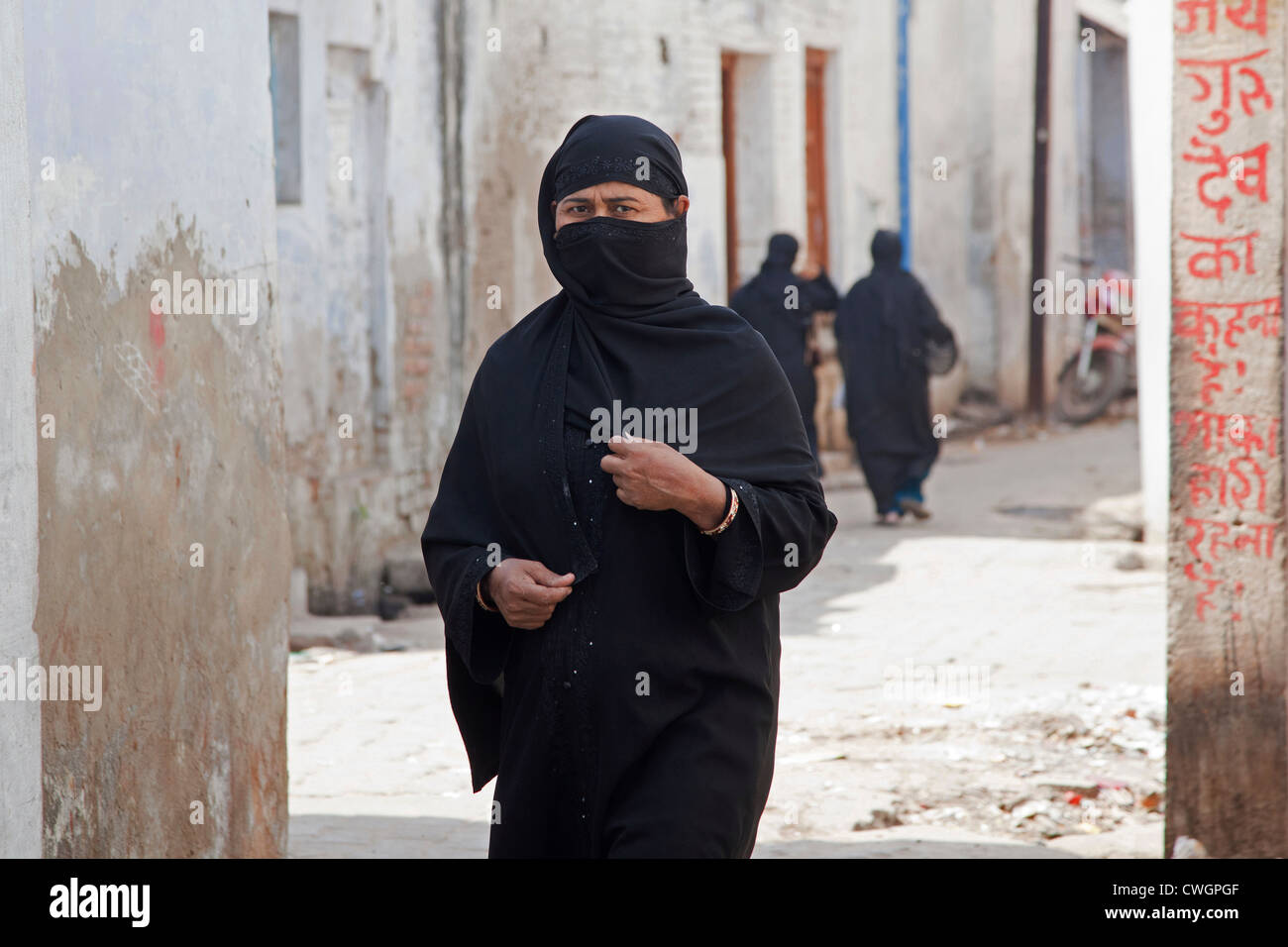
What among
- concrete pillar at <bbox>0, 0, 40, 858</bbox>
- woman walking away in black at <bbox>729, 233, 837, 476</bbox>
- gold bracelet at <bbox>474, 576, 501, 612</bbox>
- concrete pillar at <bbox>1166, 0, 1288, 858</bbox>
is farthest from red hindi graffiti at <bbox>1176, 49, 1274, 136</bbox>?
woman walking away in black at <bbox>729, 233, 837, 476</bbox>

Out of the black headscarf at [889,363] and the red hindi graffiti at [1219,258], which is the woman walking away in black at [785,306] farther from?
the red hindi graffiti at [1219,258]

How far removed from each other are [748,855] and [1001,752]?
289 centimetres

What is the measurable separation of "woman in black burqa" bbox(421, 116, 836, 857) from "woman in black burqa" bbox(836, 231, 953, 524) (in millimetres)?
7582

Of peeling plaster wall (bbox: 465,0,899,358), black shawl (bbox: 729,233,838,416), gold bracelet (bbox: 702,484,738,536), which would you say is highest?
peeling plaster wall (bbox: 465,0,899,358)

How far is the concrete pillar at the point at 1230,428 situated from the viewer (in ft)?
12.9

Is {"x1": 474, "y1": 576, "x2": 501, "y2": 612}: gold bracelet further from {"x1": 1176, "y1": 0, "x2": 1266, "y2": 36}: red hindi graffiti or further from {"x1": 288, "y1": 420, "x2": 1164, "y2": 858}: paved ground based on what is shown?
{"x1": 1176, "y1": 0, "x2": 1266, "y2": 36}: red hindi graffiti

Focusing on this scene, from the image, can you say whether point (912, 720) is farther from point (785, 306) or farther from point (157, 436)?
point (785, 306)

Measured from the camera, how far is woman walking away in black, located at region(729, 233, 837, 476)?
1055 centimetres

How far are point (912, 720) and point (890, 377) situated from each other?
4789mm

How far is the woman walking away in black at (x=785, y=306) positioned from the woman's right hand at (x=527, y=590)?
793 cm

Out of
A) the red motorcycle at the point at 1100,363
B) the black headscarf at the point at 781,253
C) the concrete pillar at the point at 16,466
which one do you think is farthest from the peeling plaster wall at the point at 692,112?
the concrete pillar at the point at 16,466

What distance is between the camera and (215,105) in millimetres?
Result: 3570

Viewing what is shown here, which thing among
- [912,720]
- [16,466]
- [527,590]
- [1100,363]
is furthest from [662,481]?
[1100,363]

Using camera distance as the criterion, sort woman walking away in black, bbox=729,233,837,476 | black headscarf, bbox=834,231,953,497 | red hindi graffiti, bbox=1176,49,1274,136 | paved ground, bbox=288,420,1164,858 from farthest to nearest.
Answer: woman walking away in black, bbox=729,233,837,476 < black headscarf, bbox=834,231,953,497 < paved ground, bbox=288,420,1164,858 < red hindi graffiti, bbox=1176,49,1274,136
